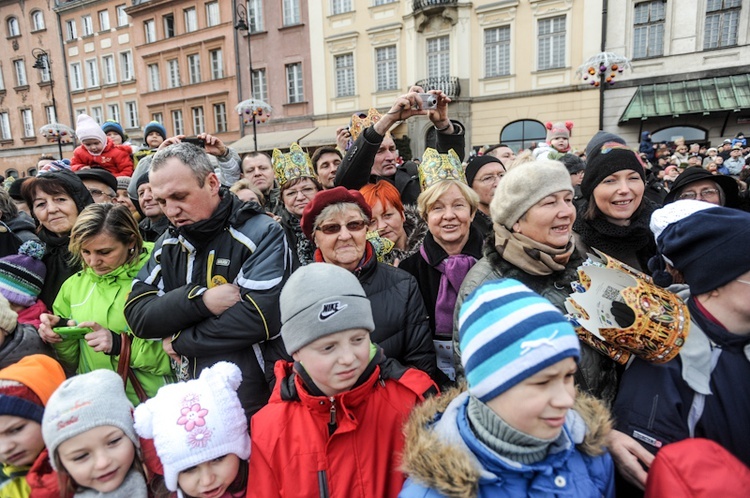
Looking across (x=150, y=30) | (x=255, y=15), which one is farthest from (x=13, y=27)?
(x=255, y=15)

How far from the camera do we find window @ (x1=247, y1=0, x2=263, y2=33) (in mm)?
20969

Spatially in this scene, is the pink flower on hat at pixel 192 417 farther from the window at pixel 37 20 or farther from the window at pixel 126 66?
the window at pixel 37 20

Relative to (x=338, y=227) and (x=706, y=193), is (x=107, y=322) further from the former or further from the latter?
(x=706, y=193)

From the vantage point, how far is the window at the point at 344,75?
1945 centimetres

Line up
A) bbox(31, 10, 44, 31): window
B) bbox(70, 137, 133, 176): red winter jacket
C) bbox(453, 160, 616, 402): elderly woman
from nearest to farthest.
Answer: bbox(453, 160, 616, 402): elderly woman < bbox(70, 137, 133, 176): red winter jacket < bbox(31, 10, 44, 31): window

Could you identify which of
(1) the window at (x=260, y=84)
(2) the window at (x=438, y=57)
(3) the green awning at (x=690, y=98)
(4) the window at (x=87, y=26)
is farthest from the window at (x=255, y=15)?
(3) the green awning at (x=690, y=98)

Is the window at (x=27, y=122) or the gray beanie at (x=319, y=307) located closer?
the gray beanie at (x=319, y=307)

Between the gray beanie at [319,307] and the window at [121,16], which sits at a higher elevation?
the window at [121,16]

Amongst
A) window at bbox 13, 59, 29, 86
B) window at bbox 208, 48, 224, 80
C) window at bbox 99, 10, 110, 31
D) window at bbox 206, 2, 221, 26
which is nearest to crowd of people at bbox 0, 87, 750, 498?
window at bbox 208, 48, 224, 80

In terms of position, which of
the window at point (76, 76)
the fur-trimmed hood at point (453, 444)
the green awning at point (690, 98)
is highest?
the window at point (76, 76)

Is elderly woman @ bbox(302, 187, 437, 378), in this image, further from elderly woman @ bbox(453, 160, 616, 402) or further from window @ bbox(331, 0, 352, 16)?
window @ bbox(331, 0, 352, 16)

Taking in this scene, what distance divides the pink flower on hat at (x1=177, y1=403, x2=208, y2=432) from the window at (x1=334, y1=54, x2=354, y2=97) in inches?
771

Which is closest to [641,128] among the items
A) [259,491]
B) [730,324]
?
[730,324]

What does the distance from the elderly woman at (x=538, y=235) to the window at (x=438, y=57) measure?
1727 centimetres
